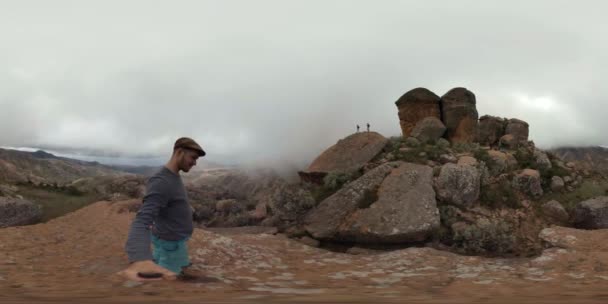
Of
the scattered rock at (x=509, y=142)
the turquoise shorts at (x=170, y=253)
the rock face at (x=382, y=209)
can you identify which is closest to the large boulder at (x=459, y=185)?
the rock face at (x=382, y=209)

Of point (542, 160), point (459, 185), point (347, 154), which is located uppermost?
point (347, 154)

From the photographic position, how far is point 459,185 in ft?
41.9

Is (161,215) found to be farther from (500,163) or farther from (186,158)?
(500,163)

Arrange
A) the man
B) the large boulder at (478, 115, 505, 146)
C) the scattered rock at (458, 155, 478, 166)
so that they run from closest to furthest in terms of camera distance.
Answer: the man
the scattered rock at (458, 155, 478, 166)
the large boulder at (478, 115, 505, 146)

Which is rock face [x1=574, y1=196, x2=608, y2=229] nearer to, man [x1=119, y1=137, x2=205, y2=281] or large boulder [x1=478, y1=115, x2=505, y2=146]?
large boulder [x1=478, y1=115, x2=505, y2=146]

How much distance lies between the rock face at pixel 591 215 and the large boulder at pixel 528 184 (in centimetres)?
125

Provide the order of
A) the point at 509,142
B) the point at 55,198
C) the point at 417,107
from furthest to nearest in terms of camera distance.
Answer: the point at 417,107
the point at 509,142
the point at 55,198

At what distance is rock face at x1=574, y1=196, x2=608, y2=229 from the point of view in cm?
1223

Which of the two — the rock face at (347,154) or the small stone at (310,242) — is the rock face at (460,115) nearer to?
the rock face at (347,154)

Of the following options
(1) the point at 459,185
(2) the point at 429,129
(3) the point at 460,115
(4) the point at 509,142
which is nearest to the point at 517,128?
(4) the point at 509,142

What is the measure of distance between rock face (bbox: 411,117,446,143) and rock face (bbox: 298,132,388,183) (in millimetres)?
3074

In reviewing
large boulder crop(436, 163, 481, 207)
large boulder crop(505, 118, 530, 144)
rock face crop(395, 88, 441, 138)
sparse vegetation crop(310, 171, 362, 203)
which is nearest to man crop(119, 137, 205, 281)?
sparse vegetation crop(310, 171, 362, 203)

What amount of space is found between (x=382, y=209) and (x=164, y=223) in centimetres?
835

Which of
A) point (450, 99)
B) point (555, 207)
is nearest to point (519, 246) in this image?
point (555, 207)
